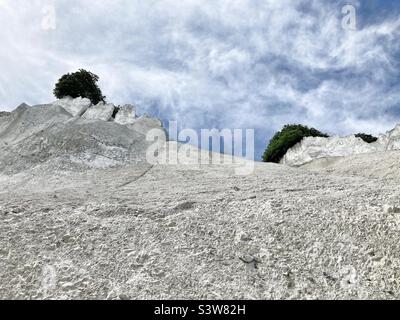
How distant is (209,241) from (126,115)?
25456mm

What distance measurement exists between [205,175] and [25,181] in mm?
7193

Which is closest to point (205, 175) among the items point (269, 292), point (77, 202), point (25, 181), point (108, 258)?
point (77, 202)

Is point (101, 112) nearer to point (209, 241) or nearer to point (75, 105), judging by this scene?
point (75, 105)

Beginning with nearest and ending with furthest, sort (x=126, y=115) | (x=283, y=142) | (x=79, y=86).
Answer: (x=283, y=142) < (x=126, y=115) < (x=79, y=86)

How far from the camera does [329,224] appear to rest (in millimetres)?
10961

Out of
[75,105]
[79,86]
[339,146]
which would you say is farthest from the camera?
[79,86]

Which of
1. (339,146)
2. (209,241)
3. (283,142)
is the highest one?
(283,142)

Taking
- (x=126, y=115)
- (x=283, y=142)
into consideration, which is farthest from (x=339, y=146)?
(x=126, y=115)

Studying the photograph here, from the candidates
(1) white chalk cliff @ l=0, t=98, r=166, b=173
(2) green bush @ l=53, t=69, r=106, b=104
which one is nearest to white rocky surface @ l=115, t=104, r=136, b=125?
(1) white chalk cliff @ l=0, t=98, r=166, b=173

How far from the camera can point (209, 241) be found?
10852 millimetres

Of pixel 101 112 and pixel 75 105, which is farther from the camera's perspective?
pixel 75 105

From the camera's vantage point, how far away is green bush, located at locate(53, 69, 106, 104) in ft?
138

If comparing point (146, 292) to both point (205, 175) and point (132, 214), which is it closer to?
point (132, 214)

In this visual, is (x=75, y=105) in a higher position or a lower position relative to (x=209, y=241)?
higher
